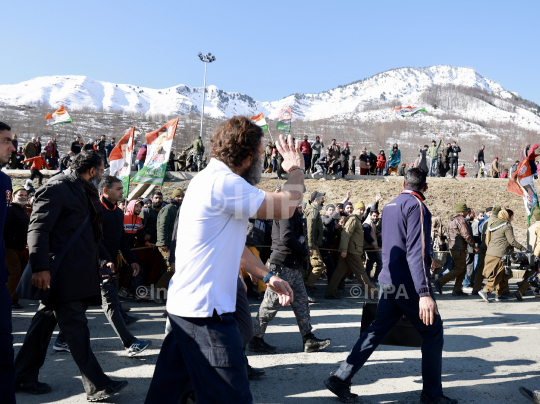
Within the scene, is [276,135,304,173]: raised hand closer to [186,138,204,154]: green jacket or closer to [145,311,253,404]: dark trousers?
[145,311,253,404]: dark trousers

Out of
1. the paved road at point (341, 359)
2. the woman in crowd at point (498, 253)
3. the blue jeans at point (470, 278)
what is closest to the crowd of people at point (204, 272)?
A: the paved road at point (341, 359)

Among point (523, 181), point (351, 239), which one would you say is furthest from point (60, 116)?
point (523, 181)

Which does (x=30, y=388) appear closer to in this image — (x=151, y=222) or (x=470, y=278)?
(x=151, y=222)

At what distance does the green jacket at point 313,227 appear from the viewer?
823 cm

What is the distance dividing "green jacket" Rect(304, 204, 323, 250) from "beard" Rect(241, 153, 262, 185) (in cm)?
589

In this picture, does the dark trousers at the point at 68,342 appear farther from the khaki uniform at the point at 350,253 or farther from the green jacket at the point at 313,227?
the khaki uniform at the point at 350,253

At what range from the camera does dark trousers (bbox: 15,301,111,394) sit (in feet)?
11.3

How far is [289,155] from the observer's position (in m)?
2.51

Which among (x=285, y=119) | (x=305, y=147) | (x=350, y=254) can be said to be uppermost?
(x=285, y=119)

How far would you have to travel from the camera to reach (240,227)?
7.50ft

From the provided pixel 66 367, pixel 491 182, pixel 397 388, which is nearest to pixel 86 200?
pixel 66 367

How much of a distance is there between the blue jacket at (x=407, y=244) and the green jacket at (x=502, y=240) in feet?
18.2

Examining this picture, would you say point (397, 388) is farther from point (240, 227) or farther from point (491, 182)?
point (491, 182)

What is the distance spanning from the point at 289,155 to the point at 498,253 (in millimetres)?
7277
